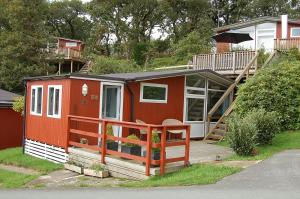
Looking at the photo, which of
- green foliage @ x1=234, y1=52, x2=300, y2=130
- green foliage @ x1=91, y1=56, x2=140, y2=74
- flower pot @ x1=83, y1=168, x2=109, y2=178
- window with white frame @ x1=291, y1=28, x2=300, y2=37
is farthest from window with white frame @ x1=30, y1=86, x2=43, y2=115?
window with white frame @ x1=291, y1=28, x2=300, y2=37

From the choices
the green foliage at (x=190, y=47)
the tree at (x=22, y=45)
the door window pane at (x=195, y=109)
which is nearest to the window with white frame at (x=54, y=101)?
the door window pane at (x=195, y=109)

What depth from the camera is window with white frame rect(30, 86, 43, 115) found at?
18.1 m

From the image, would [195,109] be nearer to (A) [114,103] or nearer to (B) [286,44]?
(A) [114,103]

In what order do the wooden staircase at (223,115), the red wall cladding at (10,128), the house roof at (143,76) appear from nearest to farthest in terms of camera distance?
1. the house roof at (143,76)
2. the wooden staircase at (223,115)
3. the red wall cladding at (10,128)

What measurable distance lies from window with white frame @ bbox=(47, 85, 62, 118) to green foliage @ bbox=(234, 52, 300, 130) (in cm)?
781

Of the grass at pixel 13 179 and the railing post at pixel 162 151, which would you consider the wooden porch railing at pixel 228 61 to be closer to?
the railing post at pixel 162 151

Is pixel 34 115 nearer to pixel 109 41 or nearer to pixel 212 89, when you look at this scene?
pixel 212 89

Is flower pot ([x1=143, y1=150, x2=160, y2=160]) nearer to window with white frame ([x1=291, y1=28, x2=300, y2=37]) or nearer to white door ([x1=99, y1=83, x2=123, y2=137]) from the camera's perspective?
white door ([x1=99, y1=83, x2=123, y2=137])

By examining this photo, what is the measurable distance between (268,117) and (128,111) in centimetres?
552

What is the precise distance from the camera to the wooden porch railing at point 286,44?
24.4 m

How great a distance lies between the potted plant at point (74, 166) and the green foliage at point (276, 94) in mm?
8101

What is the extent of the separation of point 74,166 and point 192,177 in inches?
186

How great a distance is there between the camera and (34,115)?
18406 millimetres

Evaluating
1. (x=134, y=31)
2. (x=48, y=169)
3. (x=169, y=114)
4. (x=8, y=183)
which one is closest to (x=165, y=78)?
(x=169, y=114)
